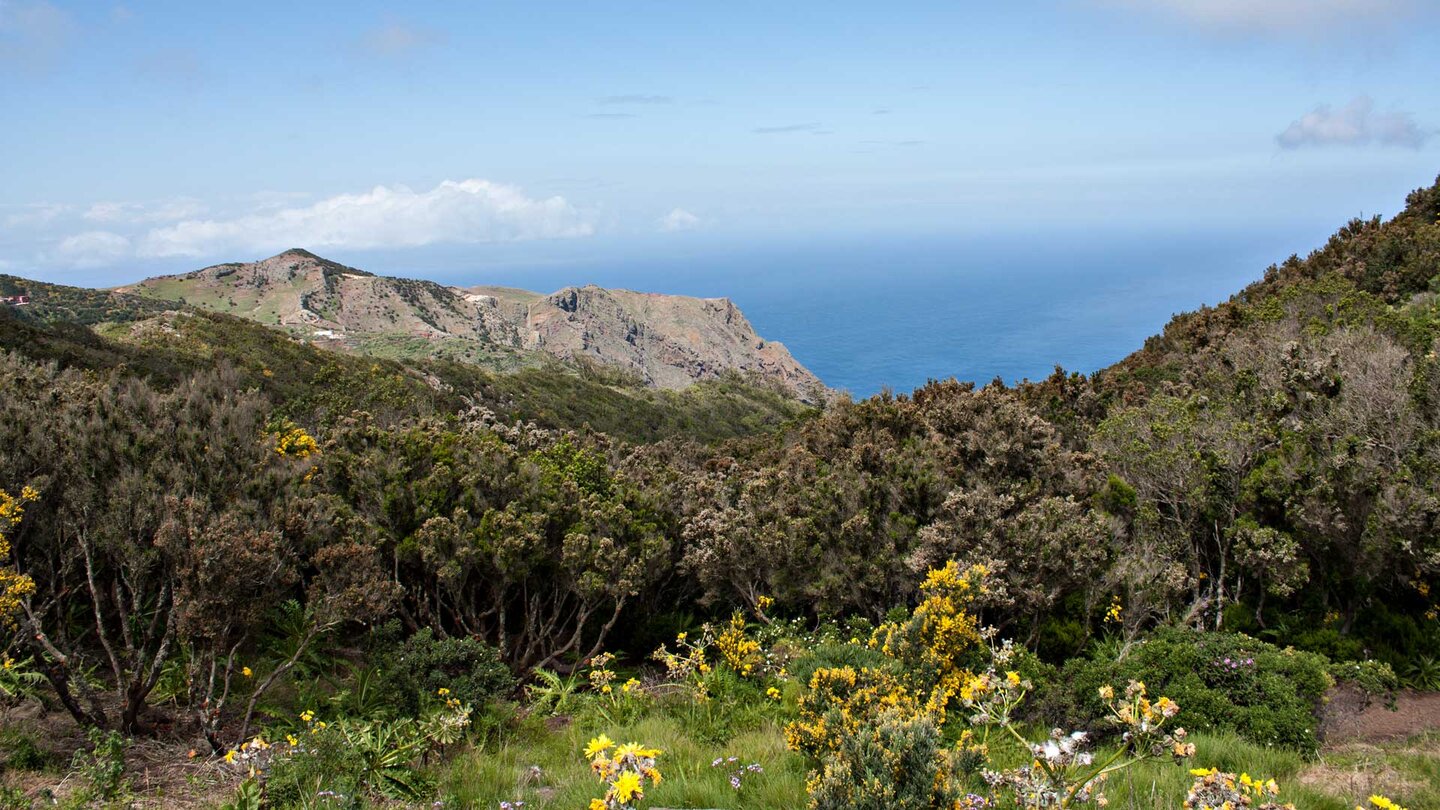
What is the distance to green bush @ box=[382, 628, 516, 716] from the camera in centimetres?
715

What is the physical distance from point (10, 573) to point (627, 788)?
531cm

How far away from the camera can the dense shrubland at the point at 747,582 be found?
580 cm

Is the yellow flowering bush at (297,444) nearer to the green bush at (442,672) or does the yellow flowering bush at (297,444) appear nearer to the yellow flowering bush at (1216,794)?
the green bush at (442,672)

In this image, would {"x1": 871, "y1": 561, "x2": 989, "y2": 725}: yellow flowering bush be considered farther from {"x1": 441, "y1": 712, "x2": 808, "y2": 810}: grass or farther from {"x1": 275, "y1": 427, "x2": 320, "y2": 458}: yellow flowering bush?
{"x1": 275, "y1": 427, "x2": 320, "y2": 458}: yellow flowering bush

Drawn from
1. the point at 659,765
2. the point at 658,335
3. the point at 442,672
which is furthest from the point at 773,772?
the point at 658,335

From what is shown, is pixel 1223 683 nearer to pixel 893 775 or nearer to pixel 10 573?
pixel 893 775

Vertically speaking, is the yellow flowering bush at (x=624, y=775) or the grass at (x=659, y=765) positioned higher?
the yellow flowering bush at (x=624, y=775)

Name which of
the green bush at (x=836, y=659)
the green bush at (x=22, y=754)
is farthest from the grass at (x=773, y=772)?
the green bush at (x=22, y=754)

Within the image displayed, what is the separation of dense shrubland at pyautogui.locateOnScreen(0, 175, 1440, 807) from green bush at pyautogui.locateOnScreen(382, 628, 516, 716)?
0.03 m

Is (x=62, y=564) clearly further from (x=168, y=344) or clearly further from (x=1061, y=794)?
(x=168, y=344)

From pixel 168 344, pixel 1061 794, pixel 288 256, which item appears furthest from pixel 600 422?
pixel 288 256

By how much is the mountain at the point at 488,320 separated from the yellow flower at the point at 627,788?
3088 inches

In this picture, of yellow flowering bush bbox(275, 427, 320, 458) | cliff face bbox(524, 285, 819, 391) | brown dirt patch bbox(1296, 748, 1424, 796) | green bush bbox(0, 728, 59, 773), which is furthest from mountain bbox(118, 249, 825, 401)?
brown dirt patch bbox(1296, 748, 1424, 796)

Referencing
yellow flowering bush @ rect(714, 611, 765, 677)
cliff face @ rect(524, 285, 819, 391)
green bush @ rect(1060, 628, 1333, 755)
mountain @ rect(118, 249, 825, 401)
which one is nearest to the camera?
green bush @ rect(1060, 628, 1333, 755)
